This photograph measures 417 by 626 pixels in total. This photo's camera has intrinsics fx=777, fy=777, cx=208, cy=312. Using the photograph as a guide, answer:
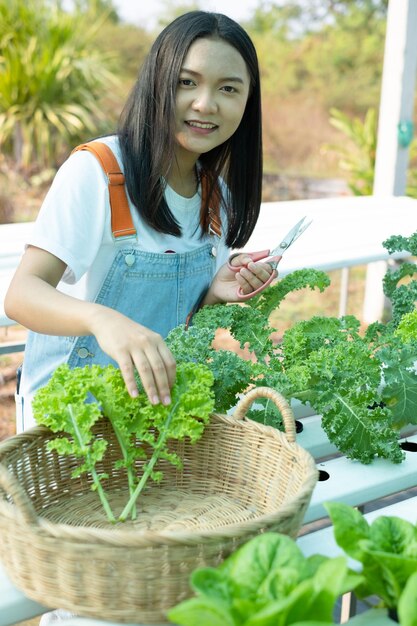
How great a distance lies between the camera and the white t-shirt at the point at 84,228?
166 centimetres

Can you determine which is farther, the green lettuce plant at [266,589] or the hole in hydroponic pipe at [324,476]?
the hole in hydroponic pipe at [324,476]

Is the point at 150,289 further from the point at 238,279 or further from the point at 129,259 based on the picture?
the point at 238,279

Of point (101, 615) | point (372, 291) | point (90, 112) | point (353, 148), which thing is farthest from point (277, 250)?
point (353, 148)

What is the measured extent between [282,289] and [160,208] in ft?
1.12

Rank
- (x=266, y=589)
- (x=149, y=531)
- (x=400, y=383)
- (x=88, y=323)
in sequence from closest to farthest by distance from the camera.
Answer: (x=266, y=589) < (x=149, y=531) < (x=88, y=323) < (x=400, y=383)

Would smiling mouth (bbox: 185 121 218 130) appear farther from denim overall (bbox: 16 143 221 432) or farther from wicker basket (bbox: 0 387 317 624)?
wicker basket (bbox: 0 387 317 624)

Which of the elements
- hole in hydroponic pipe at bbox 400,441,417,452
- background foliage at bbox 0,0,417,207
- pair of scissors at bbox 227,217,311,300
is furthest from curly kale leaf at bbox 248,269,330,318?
background foliage at bbox 0,0,417,207

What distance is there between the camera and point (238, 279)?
1792 millimetres

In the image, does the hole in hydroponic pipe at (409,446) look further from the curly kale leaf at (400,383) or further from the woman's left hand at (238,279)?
the woman's left hand at (238,279)

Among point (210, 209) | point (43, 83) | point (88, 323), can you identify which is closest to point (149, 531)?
point (88, 323)

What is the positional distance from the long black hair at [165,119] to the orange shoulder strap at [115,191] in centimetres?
2

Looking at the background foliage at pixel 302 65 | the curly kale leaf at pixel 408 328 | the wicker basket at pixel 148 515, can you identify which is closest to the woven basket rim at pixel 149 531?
the wicker basket at pixel 148 515

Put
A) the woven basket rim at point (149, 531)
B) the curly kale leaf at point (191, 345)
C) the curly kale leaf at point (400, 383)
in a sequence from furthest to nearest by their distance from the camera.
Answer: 1. the curly kale leaf at point (400, 383)
2. the curly kale leaf at point (191, 345)
3. the woven basket rim at point (149, 531)

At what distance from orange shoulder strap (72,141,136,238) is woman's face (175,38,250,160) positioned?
0.52 feet
